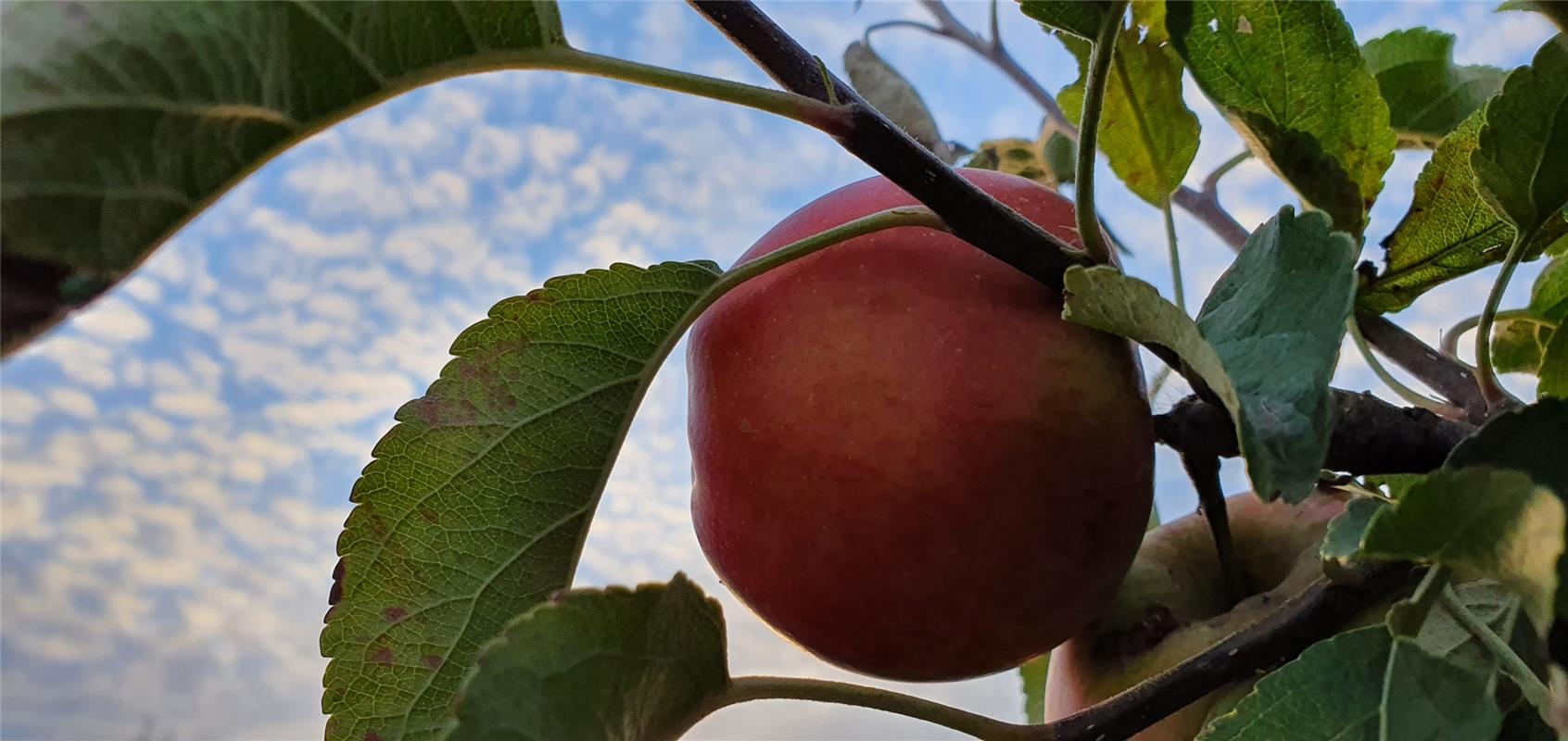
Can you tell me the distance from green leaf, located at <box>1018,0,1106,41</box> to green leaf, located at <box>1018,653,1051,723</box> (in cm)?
41

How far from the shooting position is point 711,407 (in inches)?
15.6

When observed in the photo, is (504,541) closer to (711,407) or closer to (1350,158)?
(711,407)

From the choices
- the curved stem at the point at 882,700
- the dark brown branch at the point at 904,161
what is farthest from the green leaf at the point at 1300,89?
the curved stem at the point at 882,700

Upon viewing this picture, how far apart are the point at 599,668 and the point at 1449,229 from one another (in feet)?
1.31

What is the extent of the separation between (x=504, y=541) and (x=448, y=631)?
4cm

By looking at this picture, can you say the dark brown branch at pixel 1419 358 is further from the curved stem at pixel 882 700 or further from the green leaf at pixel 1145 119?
the curved stem at pixel 882 700

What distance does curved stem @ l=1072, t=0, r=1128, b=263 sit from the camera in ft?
1.08

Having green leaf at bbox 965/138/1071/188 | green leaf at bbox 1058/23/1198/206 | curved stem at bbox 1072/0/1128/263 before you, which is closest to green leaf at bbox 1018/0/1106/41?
curved stem at bbox 1072/0/1128/263

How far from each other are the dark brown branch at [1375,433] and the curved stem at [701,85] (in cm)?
17

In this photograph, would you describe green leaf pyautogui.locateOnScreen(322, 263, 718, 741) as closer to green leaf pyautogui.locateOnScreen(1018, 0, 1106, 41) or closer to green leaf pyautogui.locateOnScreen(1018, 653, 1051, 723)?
green leaf pyautogui.locateOnScreen(1018, 0, 1106, 41)

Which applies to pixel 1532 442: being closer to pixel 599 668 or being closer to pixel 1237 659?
pixel 1237 659

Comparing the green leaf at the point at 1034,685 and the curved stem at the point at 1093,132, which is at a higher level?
the curved stem at the point at 1093,132

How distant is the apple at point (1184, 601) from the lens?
0.47 meters

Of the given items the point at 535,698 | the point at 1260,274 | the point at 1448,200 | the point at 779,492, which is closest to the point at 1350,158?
the point at 1448,200
